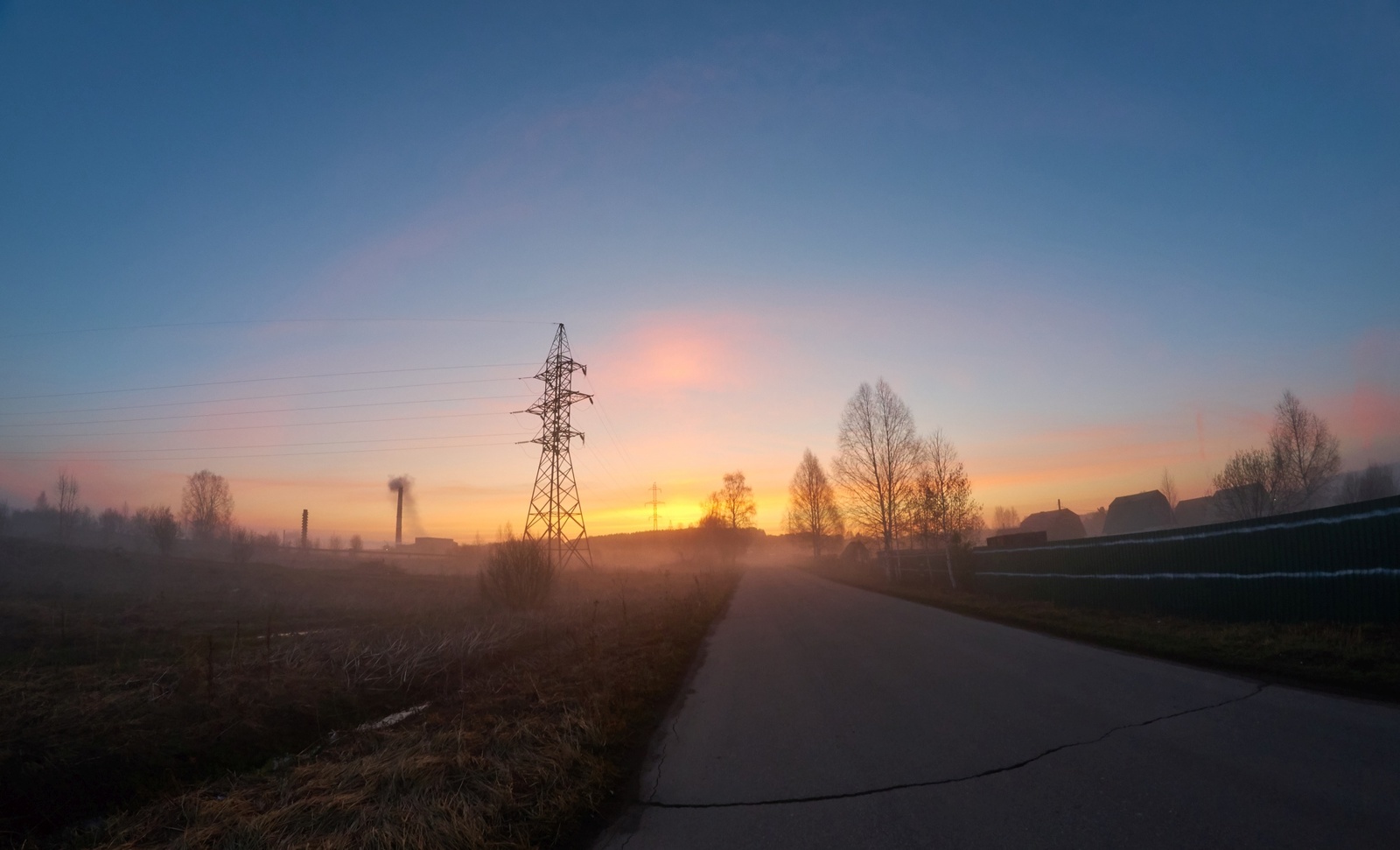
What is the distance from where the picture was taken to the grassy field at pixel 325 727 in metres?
5.41

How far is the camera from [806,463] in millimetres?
78625

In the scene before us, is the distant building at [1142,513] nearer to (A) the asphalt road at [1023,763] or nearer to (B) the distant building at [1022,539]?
(B) the distant building at [1022,539]

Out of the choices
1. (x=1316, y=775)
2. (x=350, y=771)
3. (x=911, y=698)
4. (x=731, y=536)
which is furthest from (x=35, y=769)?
(x=731, y=536)

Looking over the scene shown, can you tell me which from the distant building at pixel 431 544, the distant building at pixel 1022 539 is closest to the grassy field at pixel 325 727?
the distant building at pixel 1022 539

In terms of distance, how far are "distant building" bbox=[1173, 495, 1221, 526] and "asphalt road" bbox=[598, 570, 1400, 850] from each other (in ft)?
198

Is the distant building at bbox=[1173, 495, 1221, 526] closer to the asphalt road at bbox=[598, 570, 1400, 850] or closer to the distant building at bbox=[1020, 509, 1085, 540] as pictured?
the distant building at bbox=[1020, 509, 1085, 540]

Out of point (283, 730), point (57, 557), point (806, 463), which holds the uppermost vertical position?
point (806, 463)

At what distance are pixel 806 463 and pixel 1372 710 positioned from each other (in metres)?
72.2

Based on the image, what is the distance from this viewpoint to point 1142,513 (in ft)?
193

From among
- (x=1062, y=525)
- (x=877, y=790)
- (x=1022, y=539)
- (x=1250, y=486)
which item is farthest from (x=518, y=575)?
(x=1062, y=525)

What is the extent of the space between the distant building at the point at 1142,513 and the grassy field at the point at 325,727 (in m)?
53.5

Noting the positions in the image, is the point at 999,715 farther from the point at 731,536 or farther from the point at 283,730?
the point at 731,536

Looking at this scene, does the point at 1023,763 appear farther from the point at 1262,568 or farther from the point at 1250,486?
the point at 1250,486

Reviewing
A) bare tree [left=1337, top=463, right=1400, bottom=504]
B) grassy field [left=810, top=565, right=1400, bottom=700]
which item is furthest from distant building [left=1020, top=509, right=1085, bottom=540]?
grassy field [left=810, top=565, right=1400, bottom=700]
